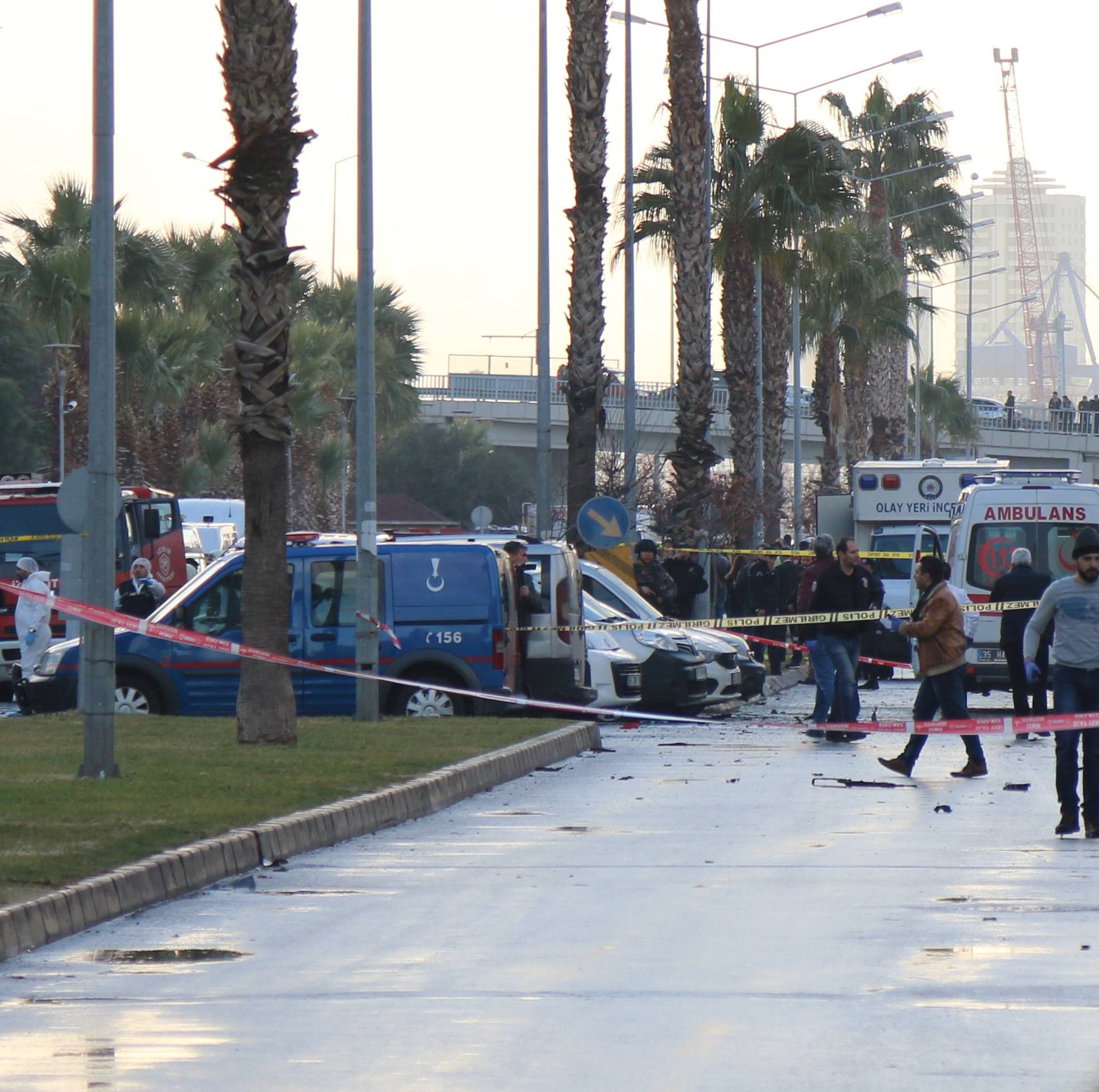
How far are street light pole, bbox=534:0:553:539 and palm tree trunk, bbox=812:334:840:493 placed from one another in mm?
21577

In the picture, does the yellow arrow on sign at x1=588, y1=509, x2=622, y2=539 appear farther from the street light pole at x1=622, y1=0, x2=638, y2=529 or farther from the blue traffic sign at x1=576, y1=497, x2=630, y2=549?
the street light pole at x1=622, y1=0, x2=638, y2=529

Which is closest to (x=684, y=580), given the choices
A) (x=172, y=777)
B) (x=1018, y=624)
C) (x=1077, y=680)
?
(x=1018, y=624)

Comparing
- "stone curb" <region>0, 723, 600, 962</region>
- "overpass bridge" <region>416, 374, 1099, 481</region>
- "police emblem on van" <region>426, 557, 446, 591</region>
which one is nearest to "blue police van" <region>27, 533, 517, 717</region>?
"police emblem on van" <region>426, 557, 446, 591</region>

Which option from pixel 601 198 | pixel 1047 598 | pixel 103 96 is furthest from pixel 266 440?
pixel 601 198

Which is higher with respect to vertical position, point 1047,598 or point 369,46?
point 369,46

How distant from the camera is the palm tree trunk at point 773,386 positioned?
44.4 m

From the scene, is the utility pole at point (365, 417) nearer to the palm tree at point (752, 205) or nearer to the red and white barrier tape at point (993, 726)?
the red and white barrier tape at point (993, 726)

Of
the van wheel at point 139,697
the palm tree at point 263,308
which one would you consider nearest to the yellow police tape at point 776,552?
the van wheel at point 139,697

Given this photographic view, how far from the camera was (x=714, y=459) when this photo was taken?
34781 mm

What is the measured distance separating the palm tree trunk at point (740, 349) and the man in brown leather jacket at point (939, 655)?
22.4m

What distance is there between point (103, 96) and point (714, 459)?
21.8 metres

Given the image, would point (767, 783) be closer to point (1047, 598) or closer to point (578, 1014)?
point (1047, 598)

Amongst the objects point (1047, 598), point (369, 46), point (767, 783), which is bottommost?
point (767, 783)

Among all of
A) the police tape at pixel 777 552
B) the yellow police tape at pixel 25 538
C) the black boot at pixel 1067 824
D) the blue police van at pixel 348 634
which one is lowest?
the black boot at pixel 1067 824
